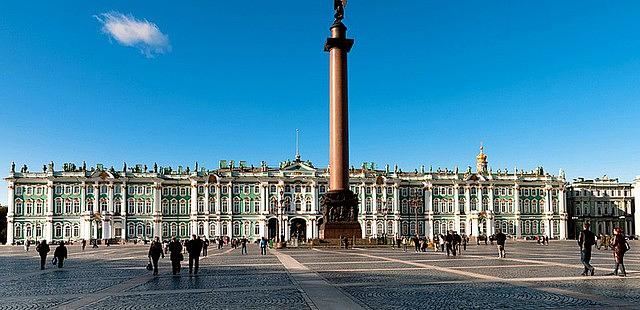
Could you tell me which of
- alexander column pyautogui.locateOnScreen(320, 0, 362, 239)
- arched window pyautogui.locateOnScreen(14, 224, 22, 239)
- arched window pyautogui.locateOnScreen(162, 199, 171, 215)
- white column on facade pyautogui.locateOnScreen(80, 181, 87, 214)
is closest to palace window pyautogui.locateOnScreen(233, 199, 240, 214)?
arched window pyautogui.locateOnScreen(162, 199, 171, 215)

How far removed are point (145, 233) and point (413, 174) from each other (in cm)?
4254

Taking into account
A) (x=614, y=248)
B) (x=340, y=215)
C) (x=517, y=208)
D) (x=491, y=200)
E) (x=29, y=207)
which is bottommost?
(x=517, y=208)

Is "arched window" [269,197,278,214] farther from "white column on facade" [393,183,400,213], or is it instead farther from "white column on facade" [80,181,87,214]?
"white column on facade" [80,181,87,214]

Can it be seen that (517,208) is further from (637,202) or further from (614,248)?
(614,248)

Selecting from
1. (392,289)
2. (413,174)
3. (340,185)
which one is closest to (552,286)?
(392,289)

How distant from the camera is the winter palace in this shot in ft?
310

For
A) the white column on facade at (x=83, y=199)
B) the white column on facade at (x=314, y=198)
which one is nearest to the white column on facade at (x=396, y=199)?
the white column on facade at (x=314, y=198)

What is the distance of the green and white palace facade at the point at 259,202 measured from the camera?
94625 mm

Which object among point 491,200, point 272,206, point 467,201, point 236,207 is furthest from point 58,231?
point 491,200

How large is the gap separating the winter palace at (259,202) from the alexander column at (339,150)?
39.9m

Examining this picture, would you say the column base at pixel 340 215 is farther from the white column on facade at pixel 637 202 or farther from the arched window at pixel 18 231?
the white column on facade at pixel 637 202

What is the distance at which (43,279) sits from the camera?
70.3ft

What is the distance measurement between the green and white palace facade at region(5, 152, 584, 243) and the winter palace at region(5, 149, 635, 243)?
15cm

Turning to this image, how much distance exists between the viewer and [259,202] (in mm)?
99188
